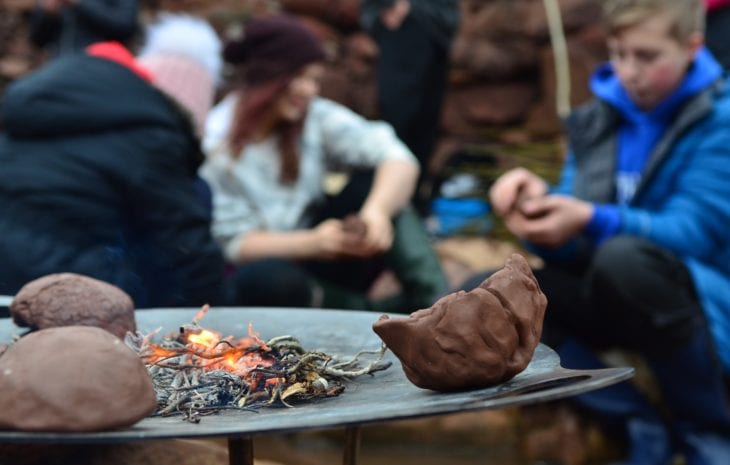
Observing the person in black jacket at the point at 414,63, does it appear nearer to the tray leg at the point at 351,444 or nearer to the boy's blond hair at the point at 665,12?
the boy's blond hair at the point at 665,12

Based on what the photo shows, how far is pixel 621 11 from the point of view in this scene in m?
3.77

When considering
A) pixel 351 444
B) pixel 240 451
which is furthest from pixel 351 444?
pixel 240 451

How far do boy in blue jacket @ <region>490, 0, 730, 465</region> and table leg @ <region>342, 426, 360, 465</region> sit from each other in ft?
5.36

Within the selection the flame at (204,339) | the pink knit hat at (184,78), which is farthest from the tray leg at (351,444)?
the pink knit hat at (184,78)

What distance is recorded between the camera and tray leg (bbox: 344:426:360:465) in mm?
2031

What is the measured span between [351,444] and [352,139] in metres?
2.59

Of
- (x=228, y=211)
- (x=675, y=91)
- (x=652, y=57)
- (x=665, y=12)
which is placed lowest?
(x=228, y=211)

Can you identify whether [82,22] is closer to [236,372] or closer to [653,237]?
[653,237]

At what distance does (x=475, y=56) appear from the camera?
812 cm

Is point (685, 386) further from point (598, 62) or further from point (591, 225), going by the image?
point (598, 62)

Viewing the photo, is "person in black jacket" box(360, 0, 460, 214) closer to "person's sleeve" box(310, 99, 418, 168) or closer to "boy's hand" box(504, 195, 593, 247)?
"person's sleeve" box(310, 99, 418, 168)

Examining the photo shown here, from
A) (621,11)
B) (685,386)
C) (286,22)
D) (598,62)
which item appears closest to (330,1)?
(598,62)

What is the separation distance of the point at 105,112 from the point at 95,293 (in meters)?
1.05

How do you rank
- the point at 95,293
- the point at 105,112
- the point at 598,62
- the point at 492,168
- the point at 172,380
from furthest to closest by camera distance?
the point at 598,62 → the point at 492,168 → the point at 105,112 → the point at 95,293 → the point at 172,380
